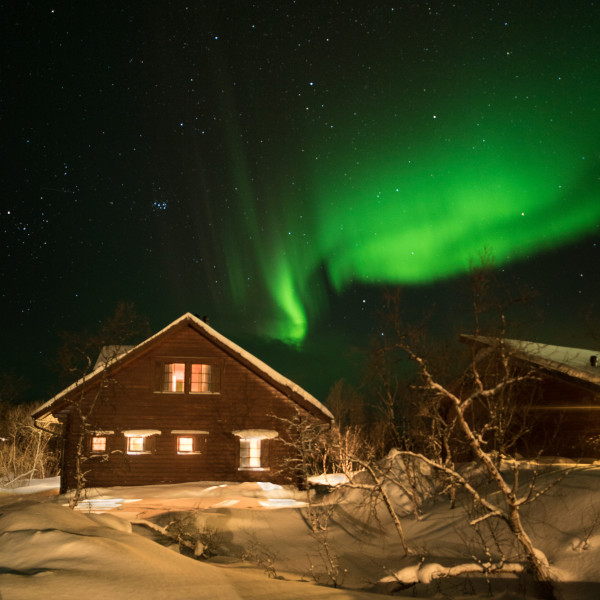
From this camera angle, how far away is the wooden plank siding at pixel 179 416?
24438 mm

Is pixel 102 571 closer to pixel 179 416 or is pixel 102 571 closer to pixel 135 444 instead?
pixel 179 416

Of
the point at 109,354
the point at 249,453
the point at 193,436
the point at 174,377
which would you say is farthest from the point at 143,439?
the point at 109,354

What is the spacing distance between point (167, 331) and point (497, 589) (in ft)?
60.3

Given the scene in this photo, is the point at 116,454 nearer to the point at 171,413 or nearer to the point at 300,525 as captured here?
the point at 171,413

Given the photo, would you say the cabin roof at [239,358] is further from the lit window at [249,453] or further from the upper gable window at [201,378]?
the lit window at [249,453]

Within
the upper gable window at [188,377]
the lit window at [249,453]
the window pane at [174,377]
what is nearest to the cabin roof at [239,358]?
the upper gable window at [188,377]

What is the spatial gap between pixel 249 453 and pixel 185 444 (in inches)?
110

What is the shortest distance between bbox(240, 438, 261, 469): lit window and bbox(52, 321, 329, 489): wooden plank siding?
0.29 metres


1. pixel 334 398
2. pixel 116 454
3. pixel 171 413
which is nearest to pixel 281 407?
pixel 171 413

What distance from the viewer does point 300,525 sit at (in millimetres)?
15867

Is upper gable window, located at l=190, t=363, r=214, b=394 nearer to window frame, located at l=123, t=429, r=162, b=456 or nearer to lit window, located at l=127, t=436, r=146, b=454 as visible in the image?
window frame, located at l=123, t=429, r=162, b=456

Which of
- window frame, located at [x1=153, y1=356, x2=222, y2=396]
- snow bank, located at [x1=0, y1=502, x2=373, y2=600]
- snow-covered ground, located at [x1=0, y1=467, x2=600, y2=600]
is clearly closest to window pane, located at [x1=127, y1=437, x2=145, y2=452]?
snow-covered ground, located at [x1=0, y1=467, x2=600, y2=600]

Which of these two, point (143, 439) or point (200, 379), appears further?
point (200, 379)

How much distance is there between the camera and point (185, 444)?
25.0m
